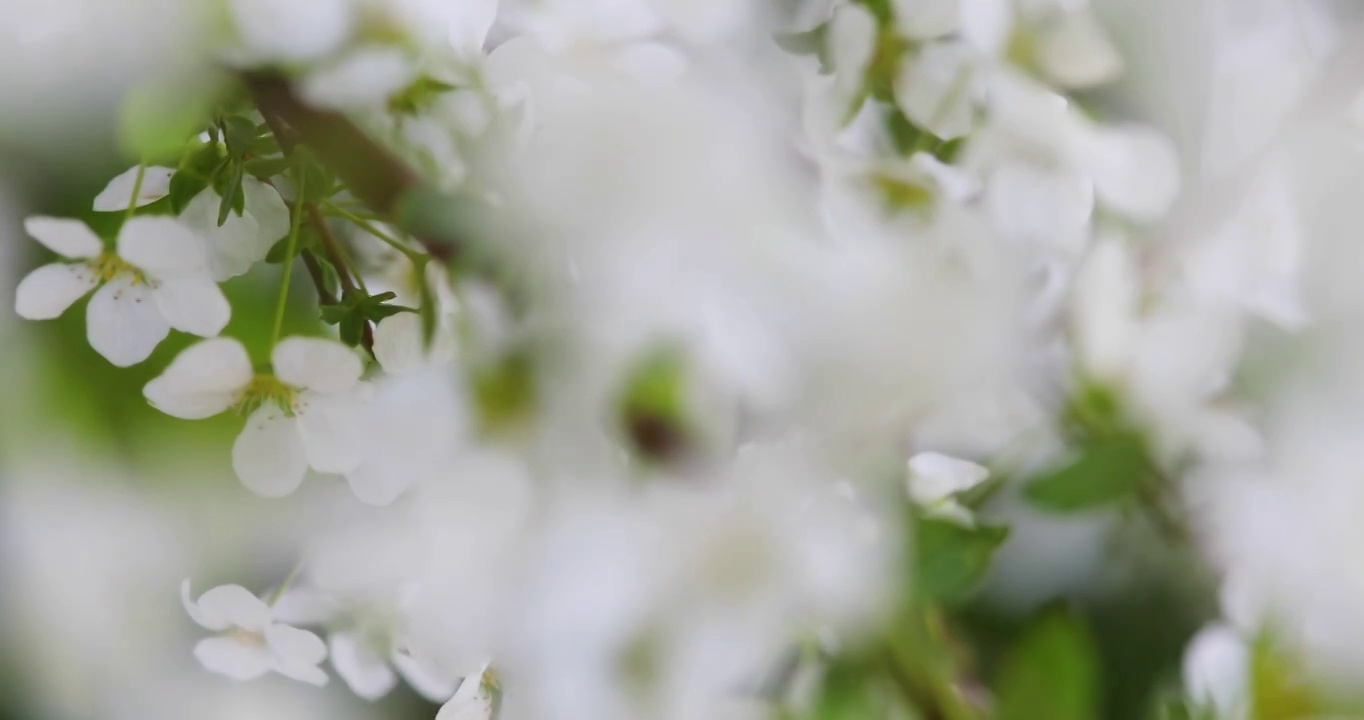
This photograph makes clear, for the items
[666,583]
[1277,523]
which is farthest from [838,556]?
[1277,523]

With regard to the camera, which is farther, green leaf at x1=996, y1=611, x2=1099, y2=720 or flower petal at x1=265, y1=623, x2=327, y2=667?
flower petal at x1=265, y1=623, x2=327, y2=667

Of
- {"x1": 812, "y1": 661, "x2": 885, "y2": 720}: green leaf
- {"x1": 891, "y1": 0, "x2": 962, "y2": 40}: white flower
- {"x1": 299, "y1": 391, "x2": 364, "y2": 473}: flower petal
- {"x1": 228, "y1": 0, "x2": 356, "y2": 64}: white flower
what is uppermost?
{"x1": 891, "y1": 0, "x2": 962, "y2": 40}: white flower

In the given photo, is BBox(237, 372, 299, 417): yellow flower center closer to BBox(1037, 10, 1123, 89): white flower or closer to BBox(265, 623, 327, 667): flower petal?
BBox(265, 623, 327, 667): flower petal

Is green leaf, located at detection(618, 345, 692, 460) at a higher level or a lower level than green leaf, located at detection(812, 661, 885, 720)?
higher

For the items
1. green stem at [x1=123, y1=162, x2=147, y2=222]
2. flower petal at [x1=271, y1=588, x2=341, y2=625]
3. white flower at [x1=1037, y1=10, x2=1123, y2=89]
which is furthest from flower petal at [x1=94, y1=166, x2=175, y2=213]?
white flower at [x1=1037, y1=10, x2=1123, y2=89]

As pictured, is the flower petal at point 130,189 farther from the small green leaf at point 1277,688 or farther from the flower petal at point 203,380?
the small green leaf at point 1277,688

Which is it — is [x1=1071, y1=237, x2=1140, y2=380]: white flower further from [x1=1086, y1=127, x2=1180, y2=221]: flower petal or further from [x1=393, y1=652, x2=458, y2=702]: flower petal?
[x1=393, y1=652, x2=458, y2=702]: flower petal
